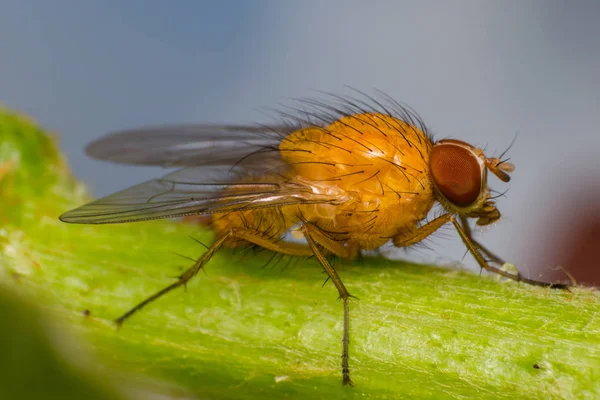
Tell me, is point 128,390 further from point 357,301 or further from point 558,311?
point 558,311

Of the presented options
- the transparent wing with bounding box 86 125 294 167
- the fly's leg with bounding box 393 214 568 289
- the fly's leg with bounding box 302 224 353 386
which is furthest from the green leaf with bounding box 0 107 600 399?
the transparent wing with bounding box 86 125 294 167

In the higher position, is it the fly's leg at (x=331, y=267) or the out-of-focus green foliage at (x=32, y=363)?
the fly's leg at (x=331, y=267)

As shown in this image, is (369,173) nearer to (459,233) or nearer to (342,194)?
(342,194)

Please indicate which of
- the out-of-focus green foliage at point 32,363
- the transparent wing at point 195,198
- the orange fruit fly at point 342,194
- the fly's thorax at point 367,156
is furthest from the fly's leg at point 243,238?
the out-of-focus green foliage at point 32,363

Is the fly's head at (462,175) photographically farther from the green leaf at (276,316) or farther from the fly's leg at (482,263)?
the green leaf at (276,316)

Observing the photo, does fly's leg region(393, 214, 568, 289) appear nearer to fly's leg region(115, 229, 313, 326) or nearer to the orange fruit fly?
the orange fruit fly

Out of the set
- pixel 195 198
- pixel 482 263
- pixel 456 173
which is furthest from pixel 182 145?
pixel 482 263

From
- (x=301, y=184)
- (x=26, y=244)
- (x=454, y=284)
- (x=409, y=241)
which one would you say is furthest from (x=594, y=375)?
(x=26, y=244)
